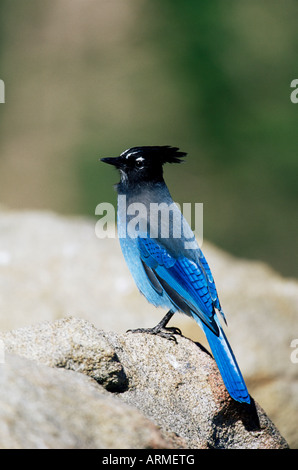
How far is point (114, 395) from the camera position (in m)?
3.11

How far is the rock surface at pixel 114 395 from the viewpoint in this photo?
2.49m

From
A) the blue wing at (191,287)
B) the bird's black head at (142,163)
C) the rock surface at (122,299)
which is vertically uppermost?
the bird's black head at (142,163)

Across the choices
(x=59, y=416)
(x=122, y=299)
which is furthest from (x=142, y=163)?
(x=59, y=416)

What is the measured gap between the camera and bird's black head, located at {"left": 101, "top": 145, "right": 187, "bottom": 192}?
4617 mm

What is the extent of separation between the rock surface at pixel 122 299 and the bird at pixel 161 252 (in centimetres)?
125

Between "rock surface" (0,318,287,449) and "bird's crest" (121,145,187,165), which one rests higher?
"bird's crest" (121,145,187,165)

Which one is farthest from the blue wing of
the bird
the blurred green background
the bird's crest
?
the blurred green background

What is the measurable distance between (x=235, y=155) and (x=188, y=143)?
29.7 inches

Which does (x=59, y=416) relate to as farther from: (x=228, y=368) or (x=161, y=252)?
(x=161, y=252)

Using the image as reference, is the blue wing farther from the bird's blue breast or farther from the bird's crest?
the bird's crest

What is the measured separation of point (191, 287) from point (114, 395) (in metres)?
1.19

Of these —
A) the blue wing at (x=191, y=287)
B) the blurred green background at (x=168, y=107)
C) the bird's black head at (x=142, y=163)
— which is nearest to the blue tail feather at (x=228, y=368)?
the blue wing at (x=191, y=287)

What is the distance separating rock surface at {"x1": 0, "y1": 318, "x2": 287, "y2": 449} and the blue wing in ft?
0.36

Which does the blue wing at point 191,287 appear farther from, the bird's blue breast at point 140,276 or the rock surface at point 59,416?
the rock surface at point 59,416
